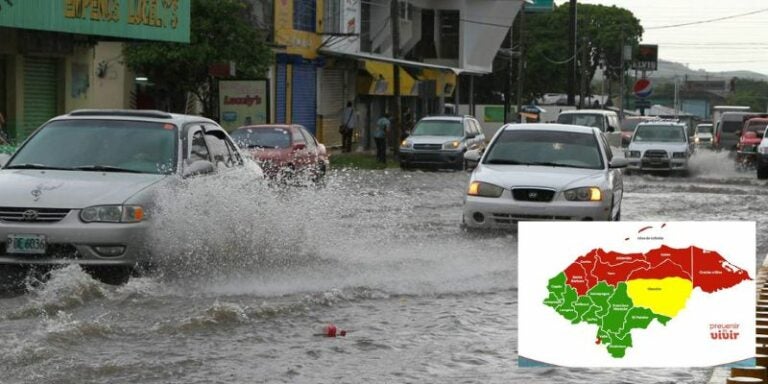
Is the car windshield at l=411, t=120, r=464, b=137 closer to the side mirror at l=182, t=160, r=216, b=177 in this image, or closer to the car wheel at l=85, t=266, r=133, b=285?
the side mirror at l=182, t=160, r=216, b=177

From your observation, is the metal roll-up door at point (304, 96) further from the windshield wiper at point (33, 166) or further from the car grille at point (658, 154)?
the windshield wiper at point (33, 166)

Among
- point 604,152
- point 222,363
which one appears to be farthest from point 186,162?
point 604,152

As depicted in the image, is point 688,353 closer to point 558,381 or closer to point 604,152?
point 558,381

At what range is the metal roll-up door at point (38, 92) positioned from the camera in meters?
28.4

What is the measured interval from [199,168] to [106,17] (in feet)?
49.6

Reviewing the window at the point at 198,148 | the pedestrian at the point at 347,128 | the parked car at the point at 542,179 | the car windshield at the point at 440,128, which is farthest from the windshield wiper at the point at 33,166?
the pedestrian at the point at 347,128

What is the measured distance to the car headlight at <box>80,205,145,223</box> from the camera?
10914mm

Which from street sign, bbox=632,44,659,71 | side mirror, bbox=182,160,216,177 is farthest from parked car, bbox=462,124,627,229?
street sign, bbox=632,44,659,71

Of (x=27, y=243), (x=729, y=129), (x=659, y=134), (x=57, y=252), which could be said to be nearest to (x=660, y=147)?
(x=659, y=134)

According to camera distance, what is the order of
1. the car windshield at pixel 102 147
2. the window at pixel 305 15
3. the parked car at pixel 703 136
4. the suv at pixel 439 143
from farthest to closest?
1. the parked car at pixel 703 136
2. the window at pixel 305 15
3. the suv at pixel 439 143
4. the car windshield at pixel 102 147

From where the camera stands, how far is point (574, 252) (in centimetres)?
426

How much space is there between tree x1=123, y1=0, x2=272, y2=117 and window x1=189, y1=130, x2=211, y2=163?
20.6 meters

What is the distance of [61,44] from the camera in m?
28.6

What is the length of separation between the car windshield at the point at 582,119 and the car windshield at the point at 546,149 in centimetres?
2209
